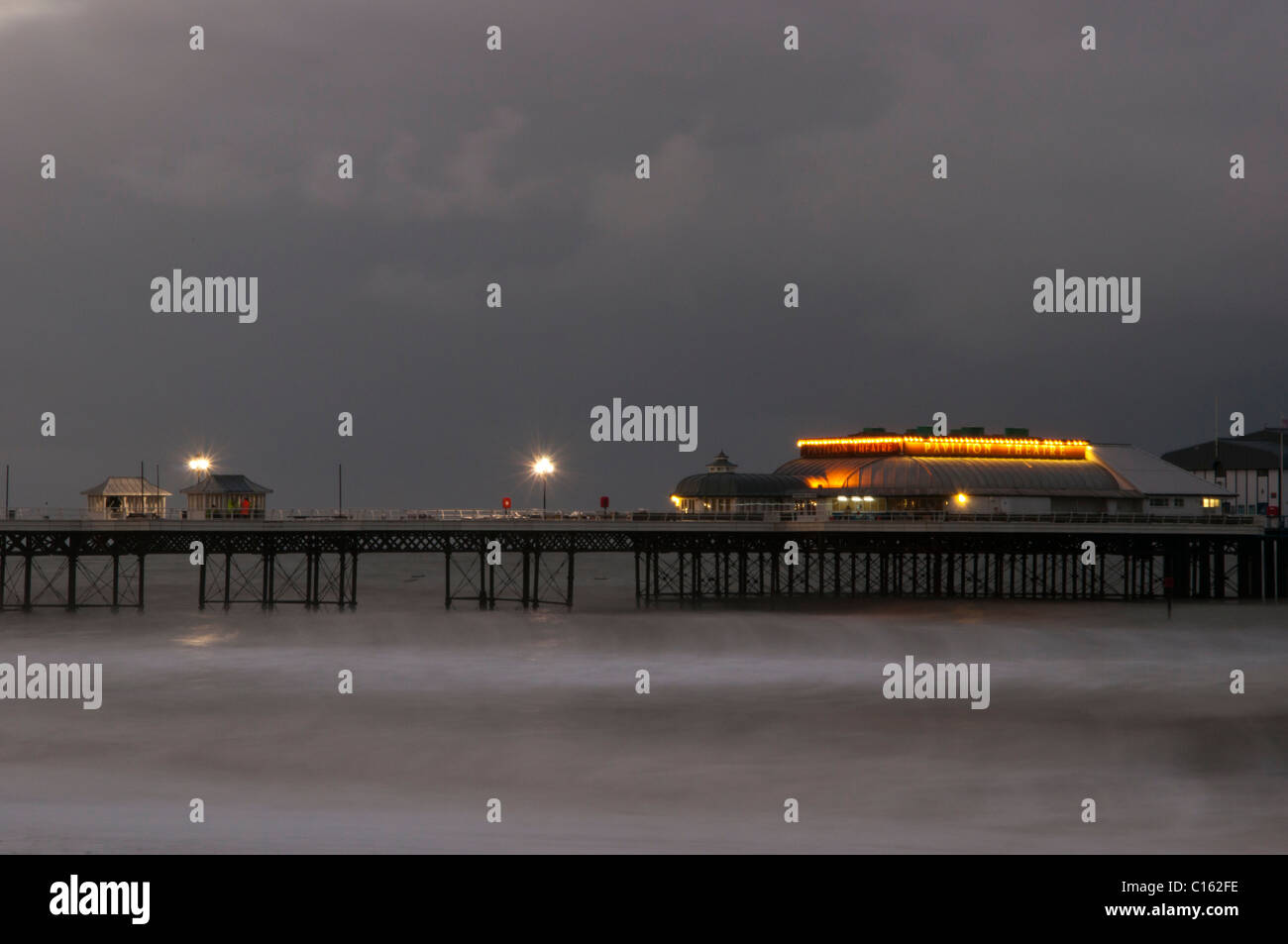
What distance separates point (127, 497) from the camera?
79.9 metres

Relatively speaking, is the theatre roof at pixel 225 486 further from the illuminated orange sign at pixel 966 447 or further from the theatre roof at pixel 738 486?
the illuminated orange sign at pixel 966 447

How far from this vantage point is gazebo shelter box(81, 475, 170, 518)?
79812mm

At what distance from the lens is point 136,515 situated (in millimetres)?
75812

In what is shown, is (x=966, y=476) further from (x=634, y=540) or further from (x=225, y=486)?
(x=225, y=486)

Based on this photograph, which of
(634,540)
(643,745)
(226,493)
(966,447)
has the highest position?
(966,447)

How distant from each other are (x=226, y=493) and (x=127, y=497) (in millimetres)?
5727

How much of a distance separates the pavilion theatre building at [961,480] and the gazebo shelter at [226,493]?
2838 cm

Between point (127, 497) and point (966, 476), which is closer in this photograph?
point (127, 497)

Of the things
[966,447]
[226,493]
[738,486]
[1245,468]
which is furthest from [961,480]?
[1245,468]

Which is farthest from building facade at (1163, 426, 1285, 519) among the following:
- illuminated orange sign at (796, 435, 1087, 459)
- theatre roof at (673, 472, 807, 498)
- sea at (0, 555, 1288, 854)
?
sea at (0, 555, 1288, 854)

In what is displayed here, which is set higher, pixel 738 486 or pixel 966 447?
pixel 966 447

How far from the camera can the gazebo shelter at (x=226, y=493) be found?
8331cm
